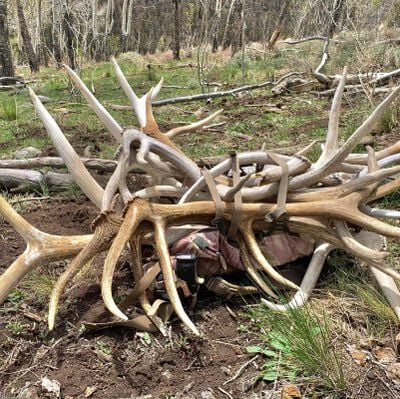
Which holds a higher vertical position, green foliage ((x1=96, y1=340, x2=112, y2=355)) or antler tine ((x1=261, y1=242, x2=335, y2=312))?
antler tine ((x1=261, y1=242, x2=335, y2=312))

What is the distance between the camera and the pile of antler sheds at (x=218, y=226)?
257cm

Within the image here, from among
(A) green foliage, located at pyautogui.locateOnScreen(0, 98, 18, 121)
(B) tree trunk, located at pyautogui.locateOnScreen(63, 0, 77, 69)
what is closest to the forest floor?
(A) green foliage, located at pyautogui.locateOnScreen(0, 98, 18, 121)

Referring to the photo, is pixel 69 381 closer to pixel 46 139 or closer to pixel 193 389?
pixel 193 389

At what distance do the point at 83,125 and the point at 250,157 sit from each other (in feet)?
17.7

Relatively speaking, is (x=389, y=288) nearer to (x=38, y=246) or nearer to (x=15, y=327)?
(x=38, y=246)

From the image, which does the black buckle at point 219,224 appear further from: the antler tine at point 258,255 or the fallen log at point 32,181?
the fallen log at point 32,181

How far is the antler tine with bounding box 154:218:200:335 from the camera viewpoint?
2.32 meters

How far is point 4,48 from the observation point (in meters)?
13.7

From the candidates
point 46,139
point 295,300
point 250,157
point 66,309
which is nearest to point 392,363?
point 295,300

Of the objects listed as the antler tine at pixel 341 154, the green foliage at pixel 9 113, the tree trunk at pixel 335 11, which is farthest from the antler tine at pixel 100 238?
the tree trunk at pixel 335 11

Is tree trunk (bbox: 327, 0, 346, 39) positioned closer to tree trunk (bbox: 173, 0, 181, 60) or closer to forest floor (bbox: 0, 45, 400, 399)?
tree trunk (bbox: 173, 0, 181, 60)

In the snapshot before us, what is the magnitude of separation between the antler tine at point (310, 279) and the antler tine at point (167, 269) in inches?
16.8

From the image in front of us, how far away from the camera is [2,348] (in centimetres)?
259

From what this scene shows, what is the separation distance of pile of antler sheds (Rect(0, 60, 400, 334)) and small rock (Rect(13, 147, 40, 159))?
3.26 meters
